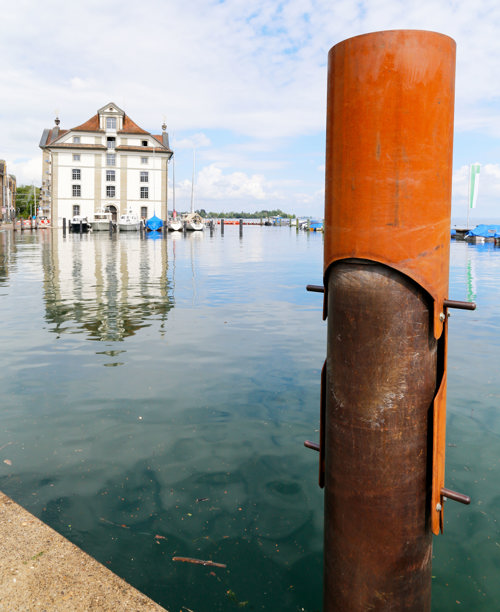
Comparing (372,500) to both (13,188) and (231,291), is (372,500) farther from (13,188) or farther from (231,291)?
(13,188)

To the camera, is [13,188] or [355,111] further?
[13,188]

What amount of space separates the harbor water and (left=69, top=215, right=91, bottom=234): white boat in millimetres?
57013

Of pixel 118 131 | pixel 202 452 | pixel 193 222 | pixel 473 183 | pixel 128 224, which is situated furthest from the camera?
pixel 193 222

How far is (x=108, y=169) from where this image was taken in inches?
2896

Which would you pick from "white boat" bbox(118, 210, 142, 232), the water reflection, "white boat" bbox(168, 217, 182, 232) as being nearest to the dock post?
the water reflection

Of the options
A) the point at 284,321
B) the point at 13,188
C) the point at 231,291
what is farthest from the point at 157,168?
the point at 13,188

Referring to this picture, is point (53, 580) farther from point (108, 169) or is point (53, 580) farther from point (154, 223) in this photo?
point (108, 169)

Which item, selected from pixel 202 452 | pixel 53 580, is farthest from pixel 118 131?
pixel 53 580

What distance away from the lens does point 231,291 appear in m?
16.6

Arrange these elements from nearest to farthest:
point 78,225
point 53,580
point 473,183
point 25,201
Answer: point 53,580 → point 473,183 → point 78,225 → point 25,201

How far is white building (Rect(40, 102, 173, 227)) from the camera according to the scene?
7269cm

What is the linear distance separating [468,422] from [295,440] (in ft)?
6.26

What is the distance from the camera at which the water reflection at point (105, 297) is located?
34.9ft

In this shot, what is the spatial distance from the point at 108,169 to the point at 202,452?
240 ft
